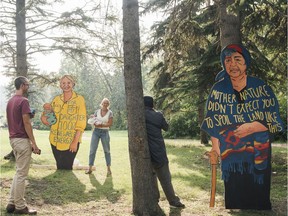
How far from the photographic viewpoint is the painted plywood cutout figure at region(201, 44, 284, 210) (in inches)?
230

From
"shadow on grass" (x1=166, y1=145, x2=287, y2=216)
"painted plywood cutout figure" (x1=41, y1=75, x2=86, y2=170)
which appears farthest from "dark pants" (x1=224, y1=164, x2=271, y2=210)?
"painted plywood cutout figure" (x1=41, y1=75, x2=86, y2=170)

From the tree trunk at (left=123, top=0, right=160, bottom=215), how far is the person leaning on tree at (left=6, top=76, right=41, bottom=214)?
5.26ft

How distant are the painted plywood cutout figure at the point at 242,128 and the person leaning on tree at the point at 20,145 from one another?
3037 millimetres

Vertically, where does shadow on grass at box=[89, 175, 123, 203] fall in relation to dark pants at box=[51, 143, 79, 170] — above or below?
below

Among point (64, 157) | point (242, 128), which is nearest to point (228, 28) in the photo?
point (242, 128)

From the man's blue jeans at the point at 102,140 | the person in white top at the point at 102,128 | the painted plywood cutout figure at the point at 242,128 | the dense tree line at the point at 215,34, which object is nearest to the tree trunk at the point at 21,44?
the person in white top at the point at 102,128

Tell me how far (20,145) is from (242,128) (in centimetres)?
375

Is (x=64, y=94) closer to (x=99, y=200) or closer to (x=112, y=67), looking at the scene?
(x=112, y=67)

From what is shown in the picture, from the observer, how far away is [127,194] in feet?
22.4

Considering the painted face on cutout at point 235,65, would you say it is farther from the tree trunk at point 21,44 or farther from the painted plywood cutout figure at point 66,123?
the tree trunk at point 21,44

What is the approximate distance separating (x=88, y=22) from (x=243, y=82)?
599cm

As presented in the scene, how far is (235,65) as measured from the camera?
6.01m

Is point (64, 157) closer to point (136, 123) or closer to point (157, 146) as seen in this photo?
point (157, 146)

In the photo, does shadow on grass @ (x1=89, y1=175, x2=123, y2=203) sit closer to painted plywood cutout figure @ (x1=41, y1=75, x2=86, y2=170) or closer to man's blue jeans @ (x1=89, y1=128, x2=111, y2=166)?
man's blue jeans @ (x1=89, y1=128, x2=111, y2=166)
